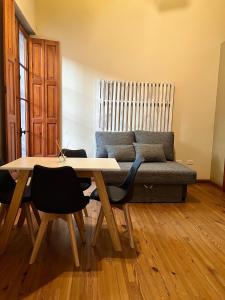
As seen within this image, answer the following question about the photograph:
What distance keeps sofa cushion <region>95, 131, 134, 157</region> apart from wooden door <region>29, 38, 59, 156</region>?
2.61 ft

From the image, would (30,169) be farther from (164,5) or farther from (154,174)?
(164,5)

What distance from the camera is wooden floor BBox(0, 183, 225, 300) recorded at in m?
1.69

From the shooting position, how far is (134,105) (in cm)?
452

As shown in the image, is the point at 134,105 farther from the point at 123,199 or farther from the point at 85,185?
the point at 123,199

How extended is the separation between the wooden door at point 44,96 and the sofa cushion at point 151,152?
1.52m

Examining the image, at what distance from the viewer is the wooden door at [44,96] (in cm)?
419

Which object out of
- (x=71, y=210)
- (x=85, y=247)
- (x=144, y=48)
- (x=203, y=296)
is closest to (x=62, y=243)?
(x=85, y=247)

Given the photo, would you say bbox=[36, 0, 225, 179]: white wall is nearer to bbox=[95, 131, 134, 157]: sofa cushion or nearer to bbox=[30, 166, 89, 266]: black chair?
bbox=[95, 131, 134, 157]: sofa cushion

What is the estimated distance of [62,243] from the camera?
233 cm

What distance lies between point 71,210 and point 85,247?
0.55 m

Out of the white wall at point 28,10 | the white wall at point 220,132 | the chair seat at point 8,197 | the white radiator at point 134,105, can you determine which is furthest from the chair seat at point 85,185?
the white wall at point 220,132

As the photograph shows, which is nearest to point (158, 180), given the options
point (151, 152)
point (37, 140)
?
point (151, 152)

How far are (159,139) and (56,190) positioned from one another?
2827 millimetres

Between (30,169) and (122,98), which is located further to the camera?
(122,98)
